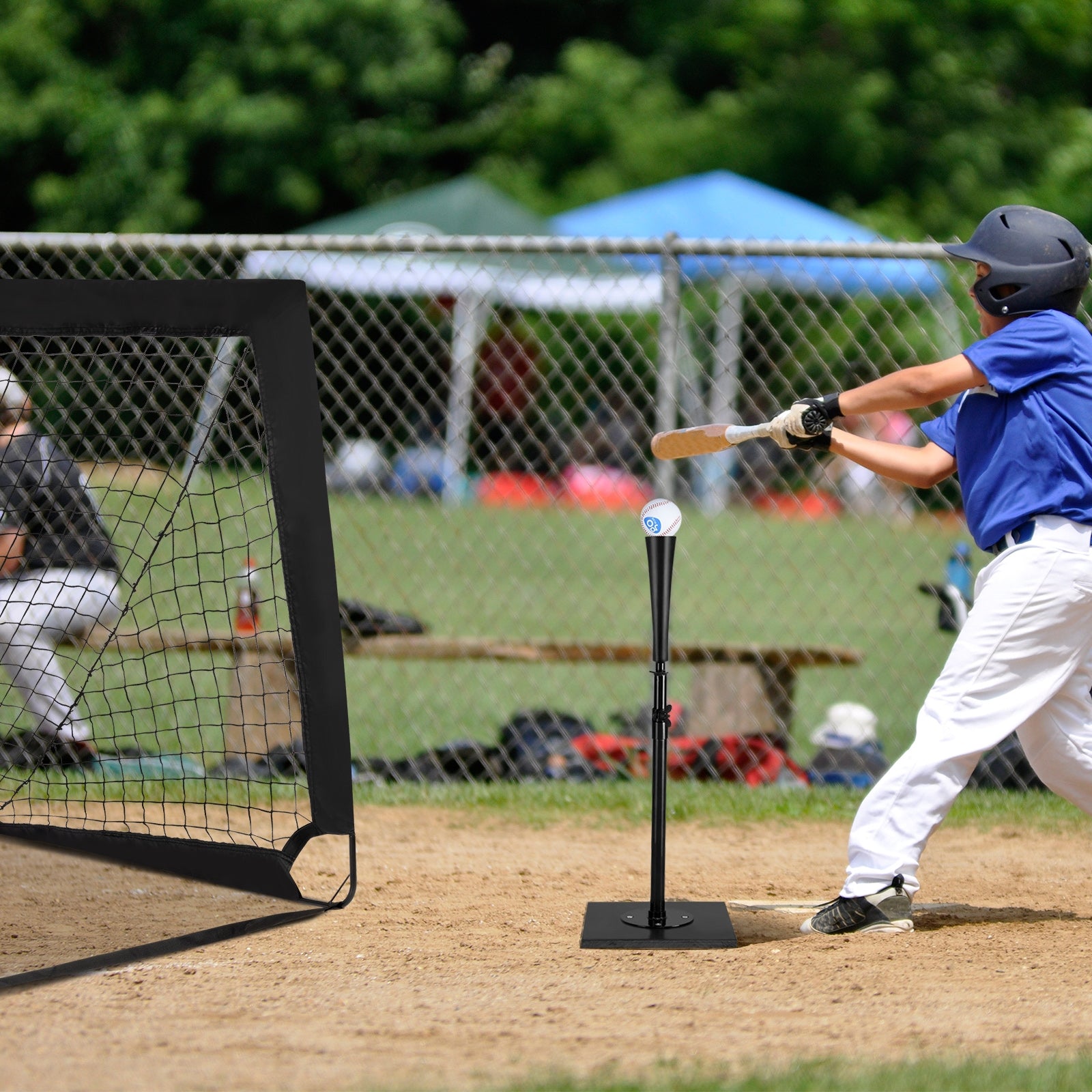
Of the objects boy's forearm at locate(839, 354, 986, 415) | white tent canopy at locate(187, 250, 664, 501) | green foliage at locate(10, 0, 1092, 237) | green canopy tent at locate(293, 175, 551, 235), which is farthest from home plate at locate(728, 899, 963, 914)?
green foliage at locate(10, 0, 1092, 237)

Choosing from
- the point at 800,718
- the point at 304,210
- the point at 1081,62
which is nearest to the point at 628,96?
the point at 304,210

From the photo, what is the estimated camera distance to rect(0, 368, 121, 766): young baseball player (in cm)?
561

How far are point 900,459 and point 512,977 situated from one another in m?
1.79

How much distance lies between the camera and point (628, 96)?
26.0 metres

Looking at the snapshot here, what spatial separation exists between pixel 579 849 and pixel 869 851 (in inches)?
61.5

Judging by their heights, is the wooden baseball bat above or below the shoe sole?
above

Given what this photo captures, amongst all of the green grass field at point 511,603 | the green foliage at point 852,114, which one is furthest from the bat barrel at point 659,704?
the green foliage at point 852,114

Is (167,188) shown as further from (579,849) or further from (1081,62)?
(579,849)

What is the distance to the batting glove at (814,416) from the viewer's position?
3.61 metres

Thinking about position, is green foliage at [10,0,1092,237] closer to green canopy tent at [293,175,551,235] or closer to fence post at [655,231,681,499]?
green canopy tent at [293,175,551,235]

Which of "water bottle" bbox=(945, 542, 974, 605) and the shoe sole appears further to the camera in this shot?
"water bottle" bbox=(945, 542, 974, 605)

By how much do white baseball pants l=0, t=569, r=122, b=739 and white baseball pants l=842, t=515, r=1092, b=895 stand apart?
3485 millimetres

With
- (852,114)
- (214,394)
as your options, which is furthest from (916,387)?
(852,114)

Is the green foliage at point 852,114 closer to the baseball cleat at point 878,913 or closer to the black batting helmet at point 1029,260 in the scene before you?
the black batting helmet at point 1029,260
